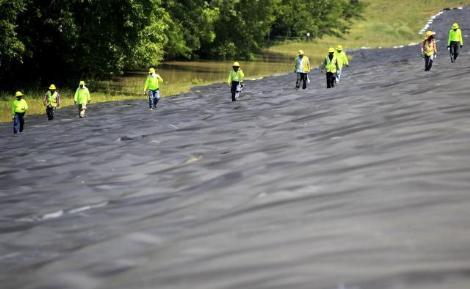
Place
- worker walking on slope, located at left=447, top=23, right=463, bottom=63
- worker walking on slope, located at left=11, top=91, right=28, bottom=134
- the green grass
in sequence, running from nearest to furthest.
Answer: worker walking on slope, located at left=11, top=91, right=28, bottom=134, worker walking on slope, located at left=447, top=23, right=463, bottom=63, the green grass

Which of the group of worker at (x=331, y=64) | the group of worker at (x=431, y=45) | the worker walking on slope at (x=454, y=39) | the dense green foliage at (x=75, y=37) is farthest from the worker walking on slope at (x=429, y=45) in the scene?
the dense green foliage at (x=75, y=37)

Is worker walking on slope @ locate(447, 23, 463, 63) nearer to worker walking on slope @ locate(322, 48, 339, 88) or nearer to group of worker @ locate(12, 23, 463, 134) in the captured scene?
group of worker @ locate(12, 23, 463, 134)

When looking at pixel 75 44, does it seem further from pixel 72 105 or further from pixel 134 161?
pixel 134 161

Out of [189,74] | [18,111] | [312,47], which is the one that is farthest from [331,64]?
[312,47]

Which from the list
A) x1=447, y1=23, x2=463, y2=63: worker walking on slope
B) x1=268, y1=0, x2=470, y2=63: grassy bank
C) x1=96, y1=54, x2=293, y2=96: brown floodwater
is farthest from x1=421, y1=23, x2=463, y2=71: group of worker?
x1=268, y1=0, x2=470, y2=63: grassy bank

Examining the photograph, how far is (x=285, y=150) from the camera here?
535 inches

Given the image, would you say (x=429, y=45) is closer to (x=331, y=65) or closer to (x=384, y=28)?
(x=331, y=65)

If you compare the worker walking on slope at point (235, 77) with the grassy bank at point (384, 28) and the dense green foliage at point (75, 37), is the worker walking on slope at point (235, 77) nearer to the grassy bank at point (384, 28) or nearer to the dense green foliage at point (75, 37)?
the dense green foliage at point (75, 37)

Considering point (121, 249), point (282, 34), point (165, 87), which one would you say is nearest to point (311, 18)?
point (282, 34)

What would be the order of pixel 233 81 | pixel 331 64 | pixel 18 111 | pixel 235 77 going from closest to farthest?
pixel 18 111
pixel 235 77
pixel 233 81
pixel 331 64

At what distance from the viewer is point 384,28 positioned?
12100 centimetres

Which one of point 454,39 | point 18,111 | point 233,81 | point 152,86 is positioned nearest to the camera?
point 18,111

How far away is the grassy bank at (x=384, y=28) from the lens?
3767 inches

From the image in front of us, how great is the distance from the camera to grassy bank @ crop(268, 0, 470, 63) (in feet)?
314
